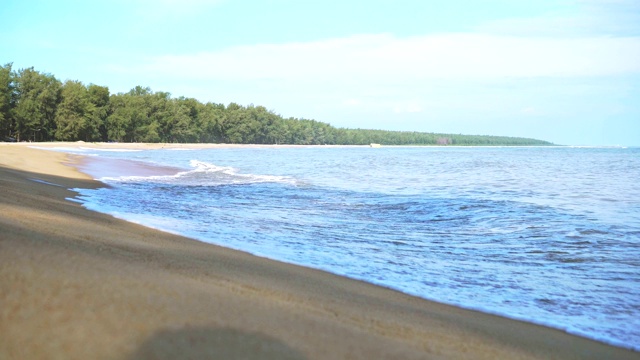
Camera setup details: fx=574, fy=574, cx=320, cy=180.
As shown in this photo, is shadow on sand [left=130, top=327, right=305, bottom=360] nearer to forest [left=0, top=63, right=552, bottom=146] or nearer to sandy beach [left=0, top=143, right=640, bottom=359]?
sandy beach [left=0, top=143, right=640, bottom=359]

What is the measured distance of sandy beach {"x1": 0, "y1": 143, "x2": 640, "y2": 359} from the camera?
280 centimetres

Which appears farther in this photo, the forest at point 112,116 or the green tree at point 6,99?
the forest at point 112,116

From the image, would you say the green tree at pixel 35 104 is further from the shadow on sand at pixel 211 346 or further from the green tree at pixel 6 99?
the shadow on sand at pixel 211 346

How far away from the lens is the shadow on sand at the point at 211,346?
8.99ft

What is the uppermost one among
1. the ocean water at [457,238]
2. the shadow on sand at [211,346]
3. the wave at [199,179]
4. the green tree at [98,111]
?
the green tree at [98,111]

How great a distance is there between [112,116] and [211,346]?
88.6 metres

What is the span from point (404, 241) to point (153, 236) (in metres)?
3.79

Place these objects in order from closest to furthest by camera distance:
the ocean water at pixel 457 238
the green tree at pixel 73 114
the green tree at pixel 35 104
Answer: the ocean water at pixel 457 238 < the green tree at pixel 35 104 < the green tree at pixel 73 114

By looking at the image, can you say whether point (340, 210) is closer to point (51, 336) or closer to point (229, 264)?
point (229, 264)

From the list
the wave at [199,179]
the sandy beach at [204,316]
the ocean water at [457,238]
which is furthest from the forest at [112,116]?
the sandy beach at [204,316]

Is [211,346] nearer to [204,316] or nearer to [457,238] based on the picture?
[204,316]

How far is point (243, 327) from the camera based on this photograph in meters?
3.15

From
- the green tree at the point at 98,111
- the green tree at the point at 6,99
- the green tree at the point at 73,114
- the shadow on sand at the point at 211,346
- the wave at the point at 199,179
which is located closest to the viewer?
the shadow on sand at the point at 211,346

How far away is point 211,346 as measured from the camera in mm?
2850
